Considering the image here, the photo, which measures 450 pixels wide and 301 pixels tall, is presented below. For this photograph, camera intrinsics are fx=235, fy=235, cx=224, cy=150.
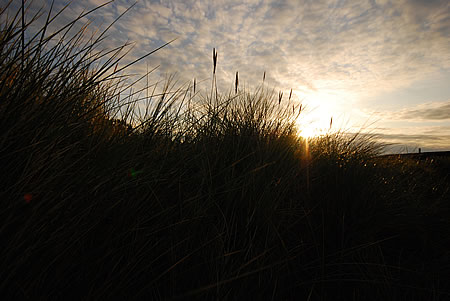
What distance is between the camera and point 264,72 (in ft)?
8.82

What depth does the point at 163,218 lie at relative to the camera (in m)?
0.93

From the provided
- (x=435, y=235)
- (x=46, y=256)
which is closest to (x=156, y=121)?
(x=46, y=256)

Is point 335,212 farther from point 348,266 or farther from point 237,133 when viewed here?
point 237,133

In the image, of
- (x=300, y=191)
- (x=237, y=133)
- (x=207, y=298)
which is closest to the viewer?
(x=207, y=298)

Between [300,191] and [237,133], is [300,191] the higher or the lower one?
the lower one

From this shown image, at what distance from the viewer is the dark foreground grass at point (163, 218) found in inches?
25.3

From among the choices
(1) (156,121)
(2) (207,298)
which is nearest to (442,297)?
(2) (207,298)

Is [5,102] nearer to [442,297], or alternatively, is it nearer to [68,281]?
[68,281]

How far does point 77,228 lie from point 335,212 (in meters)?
1.40

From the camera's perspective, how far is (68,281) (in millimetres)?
668

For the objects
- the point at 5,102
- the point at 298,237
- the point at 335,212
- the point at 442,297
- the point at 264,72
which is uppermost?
the point at 264,72

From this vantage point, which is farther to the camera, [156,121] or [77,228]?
[156,121]

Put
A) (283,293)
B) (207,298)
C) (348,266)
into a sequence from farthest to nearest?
(348,266) → (283,293) → (207,298)

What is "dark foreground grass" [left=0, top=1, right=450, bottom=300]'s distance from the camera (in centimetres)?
64
